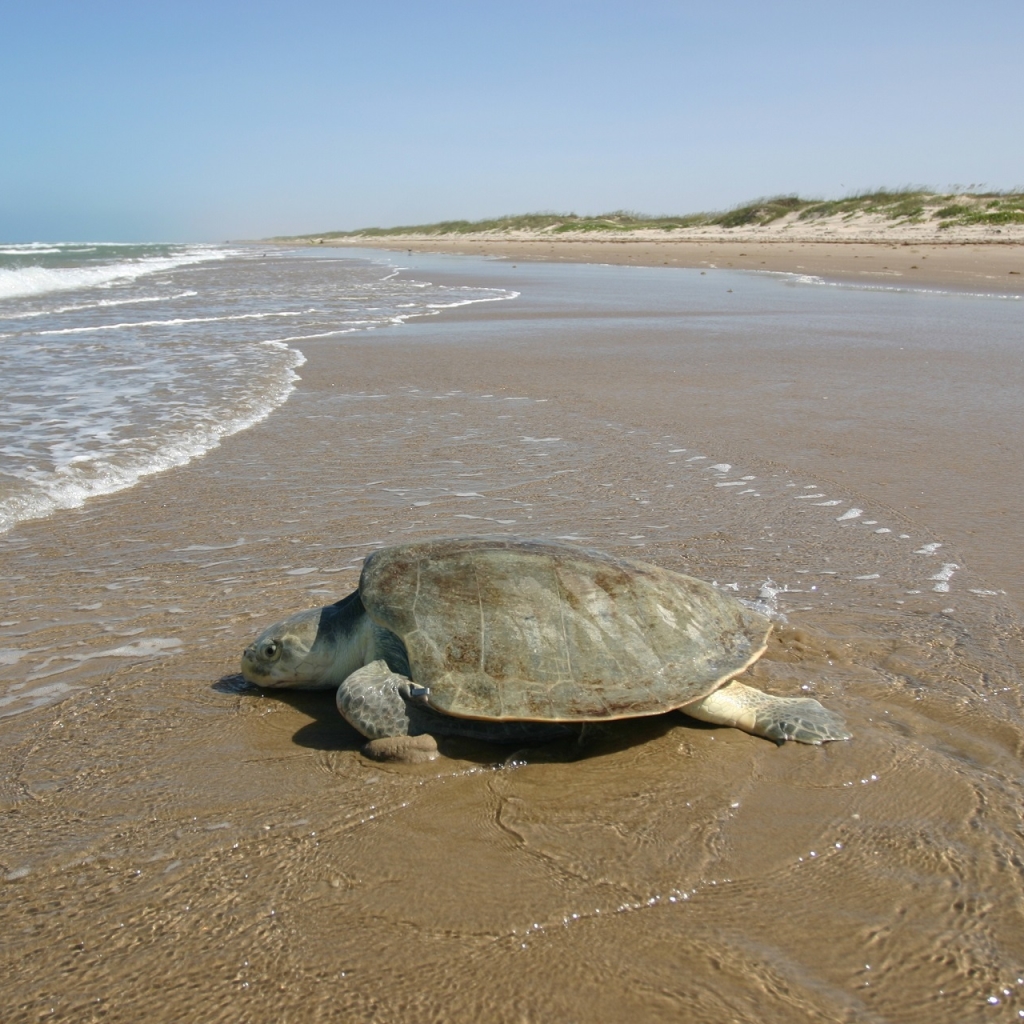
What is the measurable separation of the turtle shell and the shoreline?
19.2m

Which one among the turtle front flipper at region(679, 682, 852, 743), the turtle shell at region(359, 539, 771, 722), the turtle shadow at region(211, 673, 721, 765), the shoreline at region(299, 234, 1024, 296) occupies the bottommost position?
the shoreline at region(299, 234, 1024, 296)

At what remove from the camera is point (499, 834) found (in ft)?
9.05

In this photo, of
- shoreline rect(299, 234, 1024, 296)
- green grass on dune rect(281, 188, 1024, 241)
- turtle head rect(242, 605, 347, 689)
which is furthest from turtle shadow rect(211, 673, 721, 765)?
green grass on dune rect(281, 188, 1024, 241)

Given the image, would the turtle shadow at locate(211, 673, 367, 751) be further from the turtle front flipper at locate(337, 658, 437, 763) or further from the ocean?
the ocean

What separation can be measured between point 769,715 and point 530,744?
91cm

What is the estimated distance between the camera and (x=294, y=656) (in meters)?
3.63

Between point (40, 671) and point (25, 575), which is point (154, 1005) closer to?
point (40, 671)

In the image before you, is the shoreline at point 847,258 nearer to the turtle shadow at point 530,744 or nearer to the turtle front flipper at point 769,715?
the turtle front flipper at point 769,715

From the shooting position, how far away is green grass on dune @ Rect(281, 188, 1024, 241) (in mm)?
34059

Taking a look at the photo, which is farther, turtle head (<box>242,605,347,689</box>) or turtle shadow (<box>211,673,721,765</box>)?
turtle head (<box>242,605,347,689</box>)

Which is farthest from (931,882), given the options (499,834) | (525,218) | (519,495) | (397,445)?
(525,218)

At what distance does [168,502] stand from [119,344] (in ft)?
27.6

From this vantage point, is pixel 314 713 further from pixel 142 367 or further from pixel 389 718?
pixel 142 367

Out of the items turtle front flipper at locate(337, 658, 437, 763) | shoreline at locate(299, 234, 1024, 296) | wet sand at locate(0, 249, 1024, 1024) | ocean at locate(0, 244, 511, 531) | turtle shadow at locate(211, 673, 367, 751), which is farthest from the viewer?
shoreline at locate(299, 234, 1024, 296)
